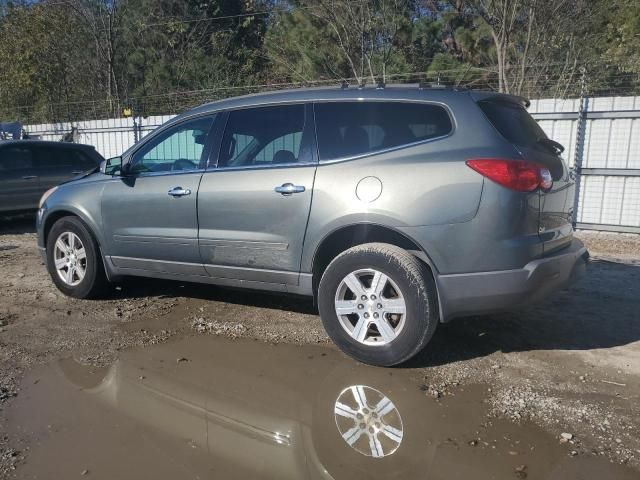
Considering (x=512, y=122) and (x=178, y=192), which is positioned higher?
(x=512, y=122)

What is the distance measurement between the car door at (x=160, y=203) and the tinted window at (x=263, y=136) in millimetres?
229

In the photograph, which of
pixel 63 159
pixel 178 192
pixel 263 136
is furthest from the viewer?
pixel 63 159

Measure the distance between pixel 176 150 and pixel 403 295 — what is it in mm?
2569

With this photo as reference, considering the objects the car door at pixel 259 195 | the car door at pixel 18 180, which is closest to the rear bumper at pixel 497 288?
the car door at pixel 259 195

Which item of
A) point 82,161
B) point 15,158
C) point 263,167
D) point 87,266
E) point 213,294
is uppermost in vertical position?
point 263,167

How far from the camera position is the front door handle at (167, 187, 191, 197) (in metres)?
4.63

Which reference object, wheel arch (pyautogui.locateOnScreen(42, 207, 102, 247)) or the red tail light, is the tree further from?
the red tail light

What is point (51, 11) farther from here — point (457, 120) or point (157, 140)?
point (457, 120)

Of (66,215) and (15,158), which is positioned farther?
(15,158)

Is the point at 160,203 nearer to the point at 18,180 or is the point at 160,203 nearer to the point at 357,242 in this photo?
the point at 357,242

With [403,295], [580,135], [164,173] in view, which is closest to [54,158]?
[164,173]

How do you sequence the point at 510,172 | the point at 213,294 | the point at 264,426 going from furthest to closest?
the point at 213,294
the point at 510,172
the point at 264,426

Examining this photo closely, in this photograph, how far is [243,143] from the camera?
15.0ft

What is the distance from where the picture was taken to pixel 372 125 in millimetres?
3975
